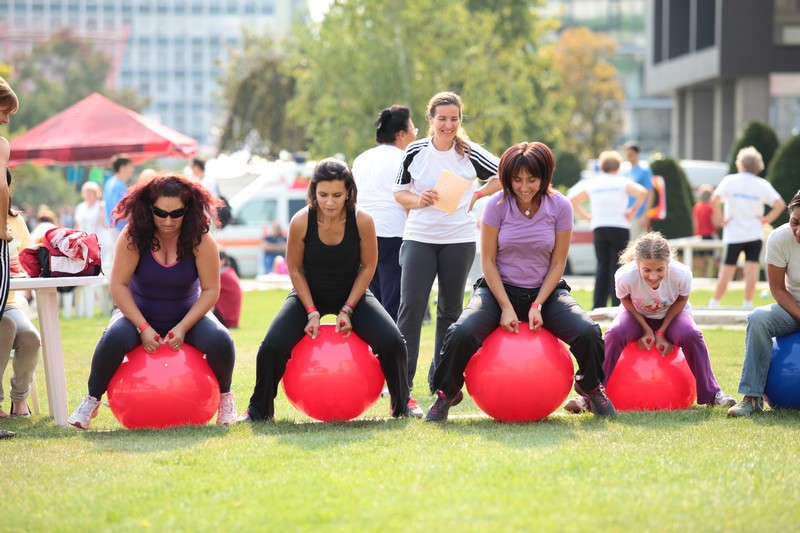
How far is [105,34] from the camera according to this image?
115m

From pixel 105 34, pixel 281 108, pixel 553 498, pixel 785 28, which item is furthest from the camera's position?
pixel 105 34

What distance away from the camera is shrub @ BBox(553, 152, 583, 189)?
38781 mm

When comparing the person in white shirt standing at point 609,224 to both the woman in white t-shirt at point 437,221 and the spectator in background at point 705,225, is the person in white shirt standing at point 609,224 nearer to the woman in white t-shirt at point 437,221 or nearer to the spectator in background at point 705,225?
the woman in white t-shirt at point 437,221

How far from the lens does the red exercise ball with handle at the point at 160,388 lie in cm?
713

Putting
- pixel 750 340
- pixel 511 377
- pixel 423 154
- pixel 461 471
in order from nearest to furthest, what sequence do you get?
pixel 461 471 → pixel 511 377 → pixel 750 340 → pixel 423 154

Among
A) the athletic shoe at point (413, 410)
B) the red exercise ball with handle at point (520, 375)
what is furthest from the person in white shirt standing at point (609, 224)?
the red exercise ball with handle at point (520, 375)

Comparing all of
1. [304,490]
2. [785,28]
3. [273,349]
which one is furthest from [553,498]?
[785,28]

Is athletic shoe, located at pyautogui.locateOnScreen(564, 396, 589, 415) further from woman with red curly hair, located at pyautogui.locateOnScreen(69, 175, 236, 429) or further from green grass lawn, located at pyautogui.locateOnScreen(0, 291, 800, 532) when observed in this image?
woman with red curly hair, located at pyautogui.locateOnScreen(69, 175, 236, 429)

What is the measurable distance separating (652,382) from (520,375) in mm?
1142

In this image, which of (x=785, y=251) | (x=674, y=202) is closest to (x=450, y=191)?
(x=785, y=251)

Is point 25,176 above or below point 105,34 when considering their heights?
below

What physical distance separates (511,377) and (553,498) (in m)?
1.89

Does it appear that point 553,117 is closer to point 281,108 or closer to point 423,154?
point 281,108

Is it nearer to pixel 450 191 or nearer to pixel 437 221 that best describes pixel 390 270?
pixel 437 221
